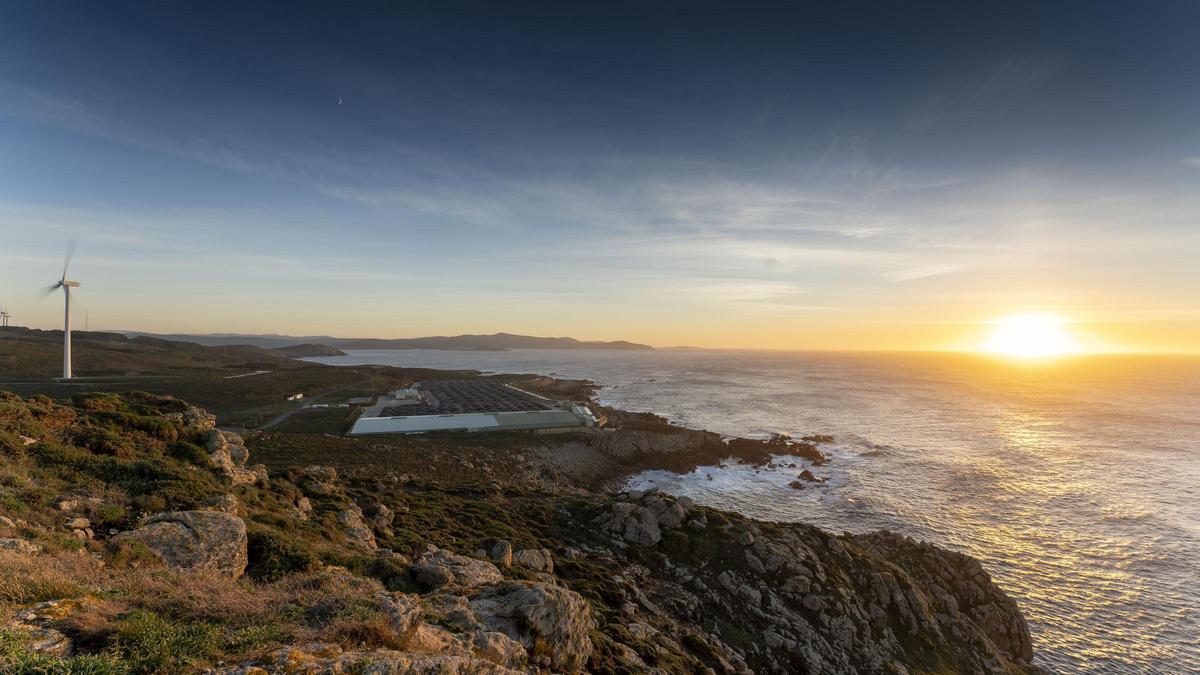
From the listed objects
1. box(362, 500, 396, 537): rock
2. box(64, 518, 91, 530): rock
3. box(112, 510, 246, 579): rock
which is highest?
box(64, 518, 91, 530): rock

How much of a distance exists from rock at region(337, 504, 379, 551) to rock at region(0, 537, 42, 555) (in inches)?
370

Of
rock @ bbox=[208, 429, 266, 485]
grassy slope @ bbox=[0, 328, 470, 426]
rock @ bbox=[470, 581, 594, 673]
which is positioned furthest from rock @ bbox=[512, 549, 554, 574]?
grassy slope @ bbox=[0, 328, 470, 426]

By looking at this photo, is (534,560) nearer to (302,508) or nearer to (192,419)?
(302,508)

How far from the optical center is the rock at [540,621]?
39.2 feet

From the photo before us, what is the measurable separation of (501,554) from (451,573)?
246 inches

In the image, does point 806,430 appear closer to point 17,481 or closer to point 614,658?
point 614,658

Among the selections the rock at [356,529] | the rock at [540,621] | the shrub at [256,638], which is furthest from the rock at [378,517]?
the shrub at [256,638]

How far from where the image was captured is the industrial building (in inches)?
2613

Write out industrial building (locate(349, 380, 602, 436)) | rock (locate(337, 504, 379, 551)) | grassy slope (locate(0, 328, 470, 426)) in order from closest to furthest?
rock (locate(337, 504, 379, 551)), industrial building (locate(349, 380, 602, 436)), grassy slope (locate(0, 328, 470, 426))

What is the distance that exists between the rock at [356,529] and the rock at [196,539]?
5615 millimetres

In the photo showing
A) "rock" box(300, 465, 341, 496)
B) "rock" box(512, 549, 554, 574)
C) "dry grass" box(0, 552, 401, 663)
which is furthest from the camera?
"rock" box(300, 465, 341, 496)

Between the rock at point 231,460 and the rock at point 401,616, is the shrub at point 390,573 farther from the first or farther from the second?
the rock at point 231,460

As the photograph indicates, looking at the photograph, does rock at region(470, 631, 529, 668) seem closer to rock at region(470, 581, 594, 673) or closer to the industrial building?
rock at region(470, 581, 594, 673)

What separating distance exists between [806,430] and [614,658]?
76.8 metres
